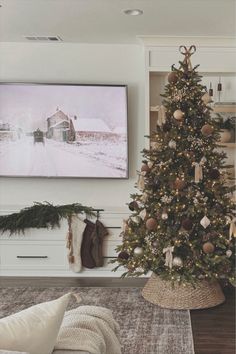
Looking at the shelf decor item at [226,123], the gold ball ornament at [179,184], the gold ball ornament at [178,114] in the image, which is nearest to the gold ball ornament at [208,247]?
the gold ball ornament at [179,184]

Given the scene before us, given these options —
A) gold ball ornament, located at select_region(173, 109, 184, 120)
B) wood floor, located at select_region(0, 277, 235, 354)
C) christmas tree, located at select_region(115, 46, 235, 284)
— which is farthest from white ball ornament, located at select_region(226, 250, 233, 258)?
gold ball ornament, located at select_region(173, 109, 184, 120)

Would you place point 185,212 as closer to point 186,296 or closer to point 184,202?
point 184,202

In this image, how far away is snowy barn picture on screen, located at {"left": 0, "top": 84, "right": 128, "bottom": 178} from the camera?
179 inches

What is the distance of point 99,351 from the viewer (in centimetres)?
143

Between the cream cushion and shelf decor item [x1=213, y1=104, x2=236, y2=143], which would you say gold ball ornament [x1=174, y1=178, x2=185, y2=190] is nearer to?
shelf decor item [x1=213, y1=104, x2=236, y2=143]

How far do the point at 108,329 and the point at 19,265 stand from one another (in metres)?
3.01

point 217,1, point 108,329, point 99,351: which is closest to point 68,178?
point 217,1

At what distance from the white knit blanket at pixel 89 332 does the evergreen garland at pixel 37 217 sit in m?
2.62

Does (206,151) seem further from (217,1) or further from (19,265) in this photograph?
(19,265)

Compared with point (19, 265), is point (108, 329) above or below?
above

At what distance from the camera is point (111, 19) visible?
12.3 ft

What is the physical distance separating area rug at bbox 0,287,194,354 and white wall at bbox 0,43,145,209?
3.66ft

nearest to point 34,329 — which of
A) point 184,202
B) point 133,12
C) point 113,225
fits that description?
point 184,202

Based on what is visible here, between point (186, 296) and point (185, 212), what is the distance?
0.70m
